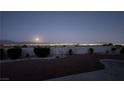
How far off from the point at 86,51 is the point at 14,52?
20.1ft

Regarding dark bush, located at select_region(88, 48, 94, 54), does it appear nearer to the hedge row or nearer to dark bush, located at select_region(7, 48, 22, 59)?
the hedge row

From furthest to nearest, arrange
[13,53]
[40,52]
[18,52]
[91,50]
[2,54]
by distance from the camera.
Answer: [91,50] < [40,52] < [18,52] < [13,53] < [2,54]

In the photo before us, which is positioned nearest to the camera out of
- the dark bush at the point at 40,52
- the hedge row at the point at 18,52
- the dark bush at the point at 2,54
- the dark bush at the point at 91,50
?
the dark bush at the point at 2,54

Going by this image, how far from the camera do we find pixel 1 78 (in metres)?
5.28

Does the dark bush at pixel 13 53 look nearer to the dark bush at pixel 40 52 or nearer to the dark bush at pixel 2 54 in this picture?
the dark bush at pixel 2 54

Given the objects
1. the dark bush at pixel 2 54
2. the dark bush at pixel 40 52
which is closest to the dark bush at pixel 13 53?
the dark bush at pixel 2 54

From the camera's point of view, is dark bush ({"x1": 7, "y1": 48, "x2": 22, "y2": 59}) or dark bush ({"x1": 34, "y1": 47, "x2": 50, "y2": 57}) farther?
dark bush ({"x1": 34, "y1": 47, "x2": 50, "y2": 57})

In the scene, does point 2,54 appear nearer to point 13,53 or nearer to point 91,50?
point 13,53

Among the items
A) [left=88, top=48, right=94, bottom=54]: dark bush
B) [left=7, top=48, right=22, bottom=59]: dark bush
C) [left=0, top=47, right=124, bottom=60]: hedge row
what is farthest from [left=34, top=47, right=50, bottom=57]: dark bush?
[left=88, top=48, right=94, bottom=54]: dark bush

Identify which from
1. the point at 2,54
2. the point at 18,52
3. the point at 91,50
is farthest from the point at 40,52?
the point at 91,50

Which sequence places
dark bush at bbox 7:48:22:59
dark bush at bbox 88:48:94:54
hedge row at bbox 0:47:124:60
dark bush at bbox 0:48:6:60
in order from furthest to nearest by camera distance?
1. dark bush at bbox 88:48:94:54
2. dark bush at bbox 7:48:22:59
3. hedge row at bbox 0:47:124:60
4. dark bush at bbox 0:48:6:60

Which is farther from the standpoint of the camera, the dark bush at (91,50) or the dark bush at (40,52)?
the dark bush at (91,50)
